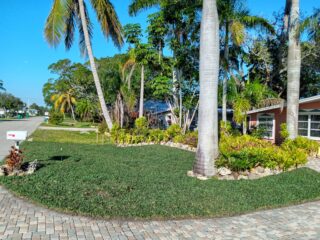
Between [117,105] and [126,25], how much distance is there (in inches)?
296

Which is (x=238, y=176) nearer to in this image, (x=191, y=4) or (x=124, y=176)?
(x=124, y=176)

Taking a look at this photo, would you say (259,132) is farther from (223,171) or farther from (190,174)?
(190,174)

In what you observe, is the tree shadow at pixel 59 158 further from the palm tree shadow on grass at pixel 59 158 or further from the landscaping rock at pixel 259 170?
the landscaping rock at pixel 259 170

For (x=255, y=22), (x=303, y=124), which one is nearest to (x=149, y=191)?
(x=255, y=22)

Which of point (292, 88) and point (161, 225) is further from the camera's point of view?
point (292, 88)

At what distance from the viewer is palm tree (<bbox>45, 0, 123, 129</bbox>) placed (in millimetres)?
16453

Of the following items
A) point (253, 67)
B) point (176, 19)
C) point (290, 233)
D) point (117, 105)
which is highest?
point (176, 19)

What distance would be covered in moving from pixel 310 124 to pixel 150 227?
14.5 meters

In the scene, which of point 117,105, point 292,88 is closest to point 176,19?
point 292,88

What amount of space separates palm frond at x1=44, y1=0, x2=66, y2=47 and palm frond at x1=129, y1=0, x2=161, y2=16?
376 cm

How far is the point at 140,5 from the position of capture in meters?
17.5

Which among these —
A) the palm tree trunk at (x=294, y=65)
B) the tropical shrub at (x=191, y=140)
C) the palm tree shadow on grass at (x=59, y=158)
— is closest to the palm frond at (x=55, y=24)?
the palm tree shadow on grass at (x=59, y=158)

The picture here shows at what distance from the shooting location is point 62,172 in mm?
8305

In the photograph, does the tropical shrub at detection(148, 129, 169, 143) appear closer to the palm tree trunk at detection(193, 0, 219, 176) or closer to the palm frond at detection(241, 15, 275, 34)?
the palm frond at detection(241, 15, 275, 34)
